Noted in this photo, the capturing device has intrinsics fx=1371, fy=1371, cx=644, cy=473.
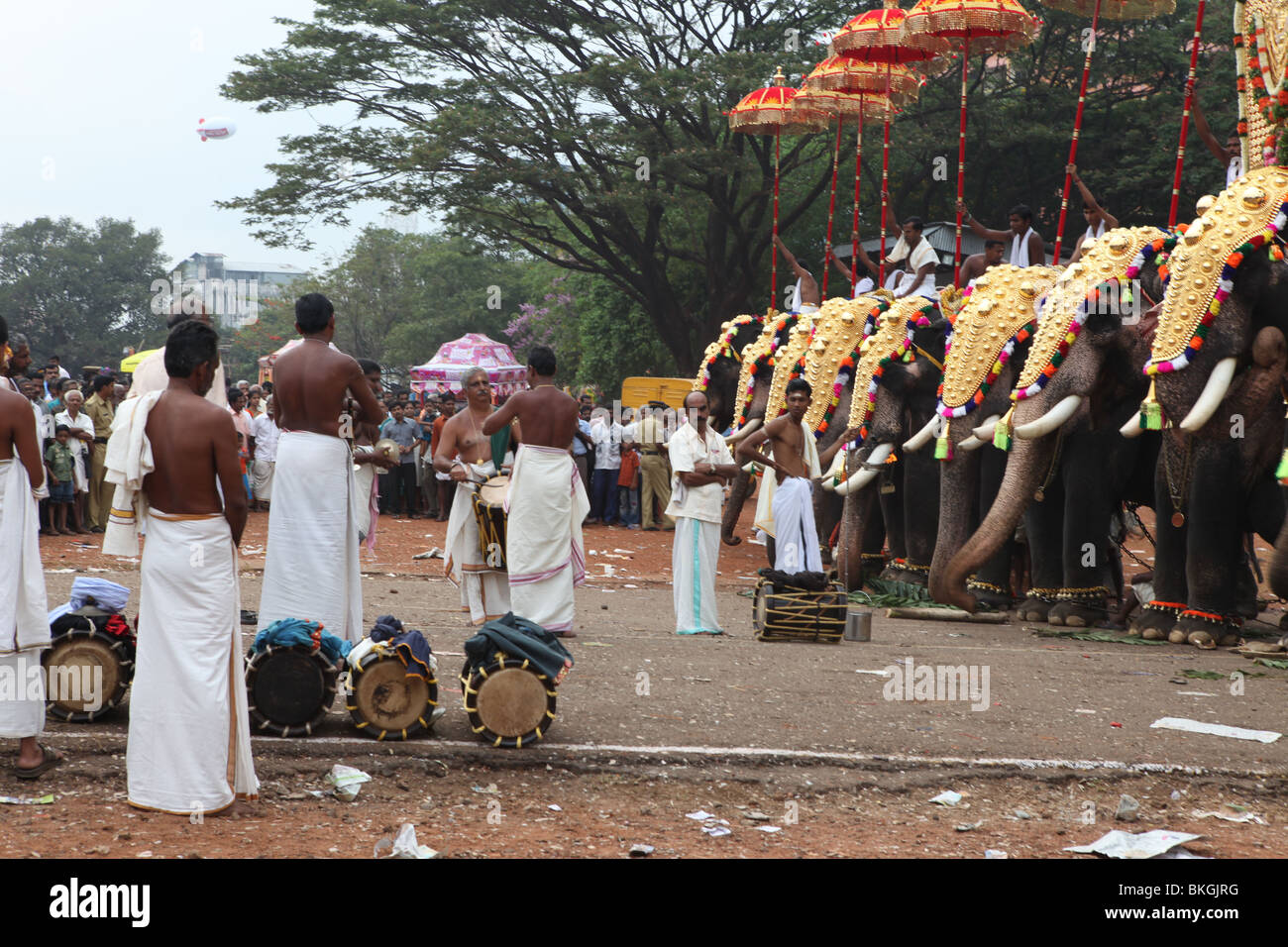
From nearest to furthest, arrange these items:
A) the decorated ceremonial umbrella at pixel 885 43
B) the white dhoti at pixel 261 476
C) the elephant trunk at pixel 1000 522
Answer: the elephant trunk at pixel 1000 522 → the decorated ceremonial umbrella at pixel 885 43 → the white dhoti at pixel 261 476

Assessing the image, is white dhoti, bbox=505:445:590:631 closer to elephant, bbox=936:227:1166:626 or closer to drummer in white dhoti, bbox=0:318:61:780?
elephant, bbox=936:227:1166:626

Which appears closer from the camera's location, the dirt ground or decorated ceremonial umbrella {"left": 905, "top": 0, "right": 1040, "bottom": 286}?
the dirt ground

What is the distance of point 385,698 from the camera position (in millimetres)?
6098

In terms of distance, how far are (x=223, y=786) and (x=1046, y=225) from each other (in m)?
24.7

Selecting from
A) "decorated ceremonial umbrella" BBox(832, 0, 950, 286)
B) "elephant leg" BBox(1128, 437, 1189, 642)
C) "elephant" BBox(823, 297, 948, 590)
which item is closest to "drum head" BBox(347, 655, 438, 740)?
"elephant leg" BBox(1128, 437, 1189, 642)

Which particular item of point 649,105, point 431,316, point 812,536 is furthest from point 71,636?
point 431,316

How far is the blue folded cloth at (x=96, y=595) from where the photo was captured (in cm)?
644

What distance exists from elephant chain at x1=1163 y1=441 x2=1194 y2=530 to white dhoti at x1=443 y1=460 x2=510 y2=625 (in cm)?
488

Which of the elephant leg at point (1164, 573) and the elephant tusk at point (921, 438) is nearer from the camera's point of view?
the elephant leg at point (1164, 573)

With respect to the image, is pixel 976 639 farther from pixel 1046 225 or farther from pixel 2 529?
pixel 1046 225

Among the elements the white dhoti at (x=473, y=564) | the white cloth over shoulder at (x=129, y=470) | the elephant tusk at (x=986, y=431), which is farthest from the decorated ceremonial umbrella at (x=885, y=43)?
the white cloth over shoulder at (x=129, y=470)

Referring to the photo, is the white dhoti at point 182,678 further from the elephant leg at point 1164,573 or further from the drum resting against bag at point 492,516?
the elephant leg at point 1164,573

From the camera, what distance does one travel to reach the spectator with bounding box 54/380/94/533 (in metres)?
15.8

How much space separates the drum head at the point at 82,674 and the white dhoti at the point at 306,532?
3.78 feet
